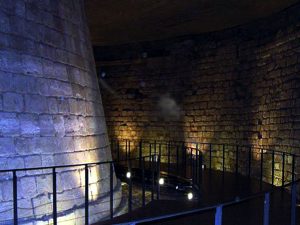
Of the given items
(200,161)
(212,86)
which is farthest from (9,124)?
→ (212,86)

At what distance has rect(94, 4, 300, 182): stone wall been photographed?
760cm

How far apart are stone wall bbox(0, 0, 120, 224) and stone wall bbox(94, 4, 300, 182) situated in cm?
392

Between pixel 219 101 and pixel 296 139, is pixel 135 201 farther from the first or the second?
pixel 219 101

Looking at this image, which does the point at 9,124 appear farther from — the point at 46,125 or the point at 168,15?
the point at 168,15

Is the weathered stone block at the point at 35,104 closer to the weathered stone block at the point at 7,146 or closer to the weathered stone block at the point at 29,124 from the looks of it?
the weathered stone block at the point at 29,124

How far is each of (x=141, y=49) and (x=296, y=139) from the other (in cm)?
564

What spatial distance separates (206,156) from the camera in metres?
10.2

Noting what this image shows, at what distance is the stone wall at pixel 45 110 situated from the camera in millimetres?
4281

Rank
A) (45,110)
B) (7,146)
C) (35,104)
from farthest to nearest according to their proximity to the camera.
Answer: (45,110) → (35,104) → (7,146)

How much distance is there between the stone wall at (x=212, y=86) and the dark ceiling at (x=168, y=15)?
0.45m

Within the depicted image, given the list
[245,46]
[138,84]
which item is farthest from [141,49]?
[245,46]

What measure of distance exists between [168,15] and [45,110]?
4367 mm

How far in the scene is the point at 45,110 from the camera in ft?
15.3

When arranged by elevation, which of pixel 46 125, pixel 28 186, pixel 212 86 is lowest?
pixel 28 186
